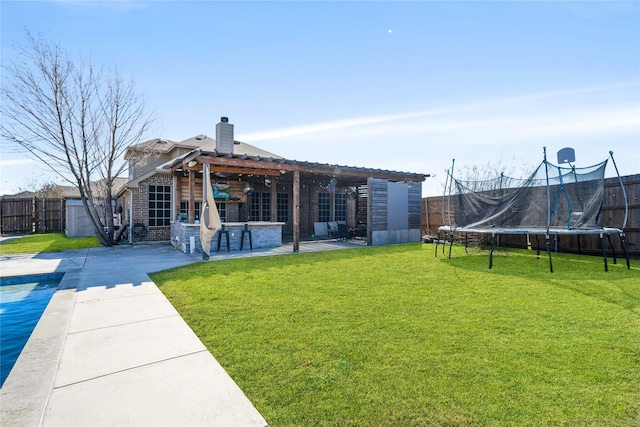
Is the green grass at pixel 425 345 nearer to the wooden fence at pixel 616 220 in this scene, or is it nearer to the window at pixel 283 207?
the wooden fence at pixel 616 220

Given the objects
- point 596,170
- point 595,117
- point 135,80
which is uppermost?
point 135,80

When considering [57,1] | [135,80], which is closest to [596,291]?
[57,1]

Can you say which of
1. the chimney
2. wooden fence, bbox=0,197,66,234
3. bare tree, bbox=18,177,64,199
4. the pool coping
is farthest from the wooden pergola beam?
bare tree, bbox=18,177,64,199

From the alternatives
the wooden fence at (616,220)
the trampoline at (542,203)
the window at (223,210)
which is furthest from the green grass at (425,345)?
the window at (223,210)

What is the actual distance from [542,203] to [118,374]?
9.33 m

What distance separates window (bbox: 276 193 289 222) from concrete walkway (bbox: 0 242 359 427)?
36.3 feet

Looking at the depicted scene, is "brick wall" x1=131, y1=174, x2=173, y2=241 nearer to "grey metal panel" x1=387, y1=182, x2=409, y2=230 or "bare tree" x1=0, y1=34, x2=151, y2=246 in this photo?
"bare tree" x1=0, y1=34, x2=151, y2=246

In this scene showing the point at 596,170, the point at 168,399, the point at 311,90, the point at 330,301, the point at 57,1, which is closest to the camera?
the point at 168,399

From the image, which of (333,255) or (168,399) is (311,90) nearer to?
(333,255)

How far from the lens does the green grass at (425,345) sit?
1.92m

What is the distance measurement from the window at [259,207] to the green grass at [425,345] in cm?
851

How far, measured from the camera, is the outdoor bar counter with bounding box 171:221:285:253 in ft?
30.7

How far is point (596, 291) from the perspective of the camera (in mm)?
4738

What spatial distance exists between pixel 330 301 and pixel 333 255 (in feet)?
14.6
